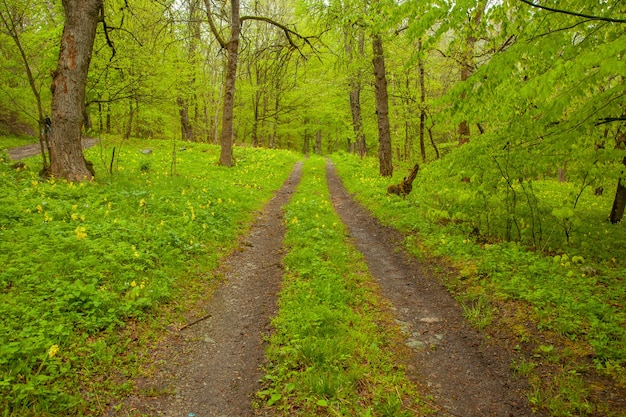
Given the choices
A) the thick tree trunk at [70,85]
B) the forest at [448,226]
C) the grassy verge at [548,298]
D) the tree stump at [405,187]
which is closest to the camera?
the forest at [448,226]

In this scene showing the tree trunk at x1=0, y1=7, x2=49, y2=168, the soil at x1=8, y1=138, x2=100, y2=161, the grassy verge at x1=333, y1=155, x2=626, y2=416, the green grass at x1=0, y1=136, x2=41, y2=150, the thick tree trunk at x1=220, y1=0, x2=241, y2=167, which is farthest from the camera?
the green grass at x1=0, y1=136, x2=41, y2=150

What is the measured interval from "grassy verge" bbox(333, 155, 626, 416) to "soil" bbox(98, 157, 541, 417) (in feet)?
1.19

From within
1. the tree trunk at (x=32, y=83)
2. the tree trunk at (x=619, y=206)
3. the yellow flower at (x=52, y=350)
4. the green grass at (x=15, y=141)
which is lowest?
the yellow flower at (x=52, y=350)

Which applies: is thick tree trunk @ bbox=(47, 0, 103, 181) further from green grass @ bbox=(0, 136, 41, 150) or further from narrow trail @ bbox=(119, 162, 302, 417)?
green grass @ bbox=(0, 136, 41, 150)

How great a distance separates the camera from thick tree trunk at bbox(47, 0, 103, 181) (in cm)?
937

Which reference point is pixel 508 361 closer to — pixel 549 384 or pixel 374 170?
pixel 549 384

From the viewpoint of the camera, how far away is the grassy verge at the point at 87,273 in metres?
3.60

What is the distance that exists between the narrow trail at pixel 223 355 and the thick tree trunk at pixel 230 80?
1117cm

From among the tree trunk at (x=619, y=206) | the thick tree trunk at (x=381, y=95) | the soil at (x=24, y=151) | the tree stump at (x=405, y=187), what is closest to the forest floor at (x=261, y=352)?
the tree stump at (x=405, y=187)

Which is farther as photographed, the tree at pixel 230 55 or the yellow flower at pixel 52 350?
the tree at pixel 230 55

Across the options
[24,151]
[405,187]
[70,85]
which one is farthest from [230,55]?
[24,151]

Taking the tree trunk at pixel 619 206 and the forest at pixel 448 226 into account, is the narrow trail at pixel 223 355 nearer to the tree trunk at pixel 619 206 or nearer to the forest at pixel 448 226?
the forest at pixel 448 226

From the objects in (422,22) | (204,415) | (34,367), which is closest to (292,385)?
(204,415)

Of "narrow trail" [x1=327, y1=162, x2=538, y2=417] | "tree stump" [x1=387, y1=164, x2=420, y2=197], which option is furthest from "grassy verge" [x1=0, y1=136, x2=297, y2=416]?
"tree stump" [x1=387, y1=164, x2=420, y2=197]
